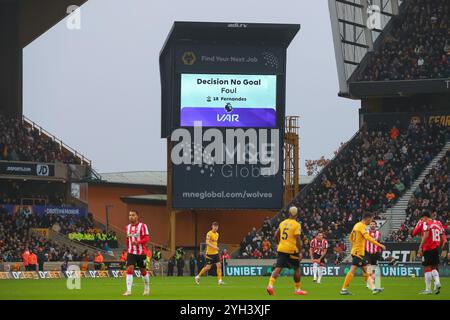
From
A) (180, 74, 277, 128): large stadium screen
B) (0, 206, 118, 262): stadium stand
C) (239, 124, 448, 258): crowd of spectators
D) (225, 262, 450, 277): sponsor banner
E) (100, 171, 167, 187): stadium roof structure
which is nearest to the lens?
(225, 262, 450, 277): sponsor banner

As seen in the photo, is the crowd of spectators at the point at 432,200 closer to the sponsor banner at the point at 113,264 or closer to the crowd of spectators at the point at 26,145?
the sponsor banner at the point at 113,264

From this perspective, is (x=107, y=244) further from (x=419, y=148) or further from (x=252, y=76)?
(x=419, y=148)

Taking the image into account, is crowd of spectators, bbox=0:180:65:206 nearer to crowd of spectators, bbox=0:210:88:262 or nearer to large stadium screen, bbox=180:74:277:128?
crowd of spectators, bbox=0:210:88:262

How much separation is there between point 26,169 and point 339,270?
2511 centimetres

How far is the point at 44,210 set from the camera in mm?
69750

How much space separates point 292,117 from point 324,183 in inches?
187

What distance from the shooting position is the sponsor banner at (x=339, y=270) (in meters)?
50.9

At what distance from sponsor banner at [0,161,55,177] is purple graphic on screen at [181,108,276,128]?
1334cm

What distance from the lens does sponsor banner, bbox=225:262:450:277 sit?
50938mm

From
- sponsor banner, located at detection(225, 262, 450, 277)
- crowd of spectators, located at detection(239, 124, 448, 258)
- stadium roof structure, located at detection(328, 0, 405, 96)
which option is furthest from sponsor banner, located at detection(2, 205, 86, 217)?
stadium roof structure, located at detection(328, 0, 405, 96)

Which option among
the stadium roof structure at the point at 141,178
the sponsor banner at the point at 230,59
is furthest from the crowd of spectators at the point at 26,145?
the sponsor banner at the point at 230,59

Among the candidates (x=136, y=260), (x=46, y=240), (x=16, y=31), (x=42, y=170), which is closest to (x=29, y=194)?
(x=42, y=170)

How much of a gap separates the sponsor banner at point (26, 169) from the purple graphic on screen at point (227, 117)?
13344 mm
